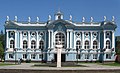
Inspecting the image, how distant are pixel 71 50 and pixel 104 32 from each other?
9640mm

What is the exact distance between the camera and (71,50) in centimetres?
7869

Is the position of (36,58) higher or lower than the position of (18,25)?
lower

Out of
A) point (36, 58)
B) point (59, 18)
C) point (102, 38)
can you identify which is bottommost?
point (36, 58)

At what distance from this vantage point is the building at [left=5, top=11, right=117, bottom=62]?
258 feet

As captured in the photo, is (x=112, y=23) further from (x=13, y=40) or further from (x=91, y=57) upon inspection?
(x=13, y=40)

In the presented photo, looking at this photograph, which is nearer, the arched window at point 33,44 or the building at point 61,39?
the building at point 61,39

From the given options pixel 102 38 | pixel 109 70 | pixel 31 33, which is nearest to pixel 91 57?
pixel 102 38

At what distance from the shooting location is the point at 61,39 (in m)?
79.7

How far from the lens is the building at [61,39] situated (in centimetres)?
7869

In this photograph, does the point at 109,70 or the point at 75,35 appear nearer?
the point at 109,70

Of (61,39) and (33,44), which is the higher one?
(61,39)

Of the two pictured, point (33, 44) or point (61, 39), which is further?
point (33, 44)

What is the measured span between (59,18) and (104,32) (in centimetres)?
1224

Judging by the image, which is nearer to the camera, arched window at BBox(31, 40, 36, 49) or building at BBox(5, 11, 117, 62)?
building at BBox(5, 11, 117, 62)
